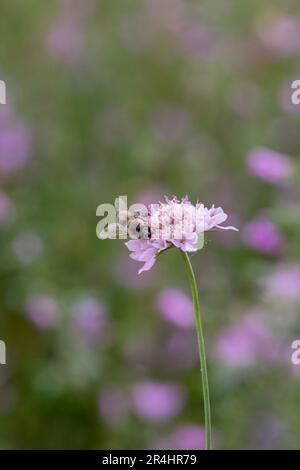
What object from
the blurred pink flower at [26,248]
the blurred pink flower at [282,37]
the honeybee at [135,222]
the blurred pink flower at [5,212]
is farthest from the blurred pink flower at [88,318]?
the blurred pink flower at [282,37]

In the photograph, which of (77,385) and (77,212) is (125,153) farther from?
(77,385)

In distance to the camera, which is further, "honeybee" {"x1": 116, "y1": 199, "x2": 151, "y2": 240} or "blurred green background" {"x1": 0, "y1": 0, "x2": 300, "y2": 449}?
"blurred green background" {"x1": 0, "y1": 0, "x2": 300, "y2": 449}

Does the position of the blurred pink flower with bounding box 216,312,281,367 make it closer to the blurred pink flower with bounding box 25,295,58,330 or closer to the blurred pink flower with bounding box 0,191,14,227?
the blurred pink flower with bounding box 25,295,58,330

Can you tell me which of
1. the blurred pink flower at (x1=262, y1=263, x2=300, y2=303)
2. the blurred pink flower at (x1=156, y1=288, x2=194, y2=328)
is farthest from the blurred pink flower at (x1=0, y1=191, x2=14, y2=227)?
the blurred pink flower at (x1=262, y1=263, x2=300, y2=303)

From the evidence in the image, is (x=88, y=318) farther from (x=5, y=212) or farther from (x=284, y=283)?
(x=284, y=283)

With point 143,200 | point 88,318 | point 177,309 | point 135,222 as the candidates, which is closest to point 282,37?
point 143,200

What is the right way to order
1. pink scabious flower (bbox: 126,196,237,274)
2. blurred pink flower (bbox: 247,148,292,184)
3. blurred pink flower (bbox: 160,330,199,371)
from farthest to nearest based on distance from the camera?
blurred pink flower (bbox: 160,330,199,371)
blurred pink flower (bbox: 247,148,292,184)
pink scabious flower (bbox: 126,196,237,274)

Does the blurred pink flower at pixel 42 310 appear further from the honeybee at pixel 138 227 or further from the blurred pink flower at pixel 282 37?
the blurred pink flower at pixel 282 37
